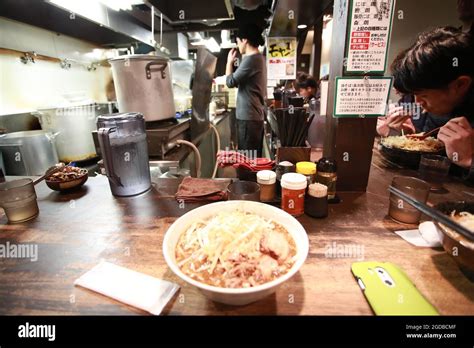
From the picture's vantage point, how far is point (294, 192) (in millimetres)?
1003

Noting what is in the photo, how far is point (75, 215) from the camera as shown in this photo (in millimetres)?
1106

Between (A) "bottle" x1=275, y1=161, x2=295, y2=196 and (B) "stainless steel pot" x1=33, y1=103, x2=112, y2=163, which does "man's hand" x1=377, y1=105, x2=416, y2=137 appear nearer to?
(A) "bottle" x1=275, y1=161, x2=295, y2=196

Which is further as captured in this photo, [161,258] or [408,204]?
[408,204]

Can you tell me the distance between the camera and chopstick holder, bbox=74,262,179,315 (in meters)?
0.63

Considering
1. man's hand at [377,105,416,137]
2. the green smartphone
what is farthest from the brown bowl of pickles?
man's hand at [377,105,416,137]

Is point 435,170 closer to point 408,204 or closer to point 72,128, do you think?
point 408,204

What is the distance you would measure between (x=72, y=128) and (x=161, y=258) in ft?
7.74

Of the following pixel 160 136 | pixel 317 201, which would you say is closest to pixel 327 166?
pixel 317 201

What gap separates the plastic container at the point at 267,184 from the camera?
110 centimetres

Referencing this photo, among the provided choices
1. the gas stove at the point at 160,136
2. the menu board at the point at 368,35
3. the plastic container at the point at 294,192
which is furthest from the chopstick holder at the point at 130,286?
the gas stove at the point at 160,136

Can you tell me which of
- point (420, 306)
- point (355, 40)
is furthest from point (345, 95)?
point (420, 306)

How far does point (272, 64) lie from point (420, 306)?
4338 millimetres

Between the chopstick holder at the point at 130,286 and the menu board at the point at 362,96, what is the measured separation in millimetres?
1061

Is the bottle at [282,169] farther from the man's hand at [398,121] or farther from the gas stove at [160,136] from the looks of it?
the man's hand at [398,121]
